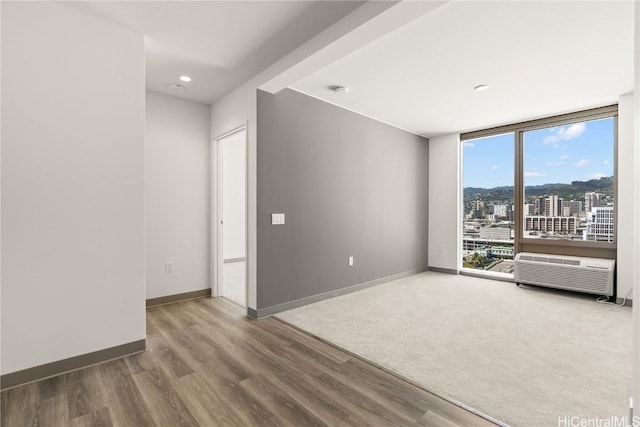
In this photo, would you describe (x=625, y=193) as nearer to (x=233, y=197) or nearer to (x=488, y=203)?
(x=488, y=203)

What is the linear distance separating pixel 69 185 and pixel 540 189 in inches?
230

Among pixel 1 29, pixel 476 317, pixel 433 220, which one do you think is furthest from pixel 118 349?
pixel 433 220

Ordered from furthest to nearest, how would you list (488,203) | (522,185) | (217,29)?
(488,203)
(522,185)
(217,29)

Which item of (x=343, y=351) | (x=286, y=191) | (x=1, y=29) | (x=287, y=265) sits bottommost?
(x=343, y=351)

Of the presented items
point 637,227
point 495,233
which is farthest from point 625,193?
point 637,227

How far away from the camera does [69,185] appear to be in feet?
7.17

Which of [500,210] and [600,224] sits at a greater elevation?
[500,210]

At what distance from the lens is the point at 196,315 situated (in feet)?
11.0

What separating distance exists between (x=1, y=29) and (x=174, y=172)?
1.97 meters

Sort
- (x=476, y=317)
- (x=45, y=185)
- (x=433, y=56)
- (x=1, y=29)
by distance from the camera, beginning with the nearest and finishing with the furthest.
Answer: (x=1, y=29), (x=45, y=185), (x=433, y=56), (x=476, y=317)

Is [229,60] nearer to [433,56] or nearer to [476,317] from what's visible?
[433,56]

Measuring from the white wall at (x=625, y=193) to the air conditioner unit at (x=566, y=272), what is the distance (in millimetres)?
130

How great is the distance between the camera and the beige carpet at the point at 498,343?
6.13 ft

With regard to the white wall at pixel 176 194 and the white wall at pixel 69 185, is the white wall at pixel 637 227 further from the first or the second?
the white wall at pixel 176 194
